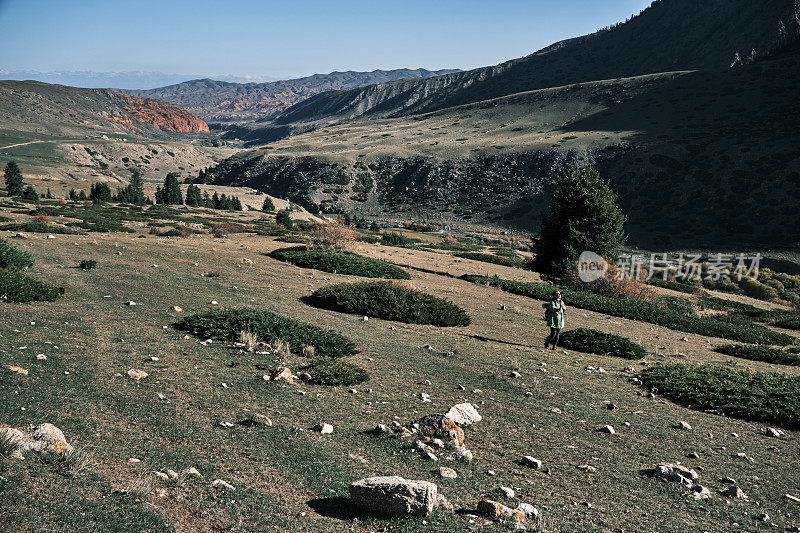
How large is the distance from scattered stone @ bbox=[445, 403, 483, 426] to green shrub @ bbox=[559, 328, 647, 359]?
7696mm

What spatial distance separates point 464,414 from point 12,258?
46.5 feet

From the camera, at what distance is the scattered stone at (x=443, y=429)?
6.98m

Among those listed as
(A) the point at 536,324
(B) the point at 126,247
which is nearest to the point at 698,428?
(A) the point at 536,324

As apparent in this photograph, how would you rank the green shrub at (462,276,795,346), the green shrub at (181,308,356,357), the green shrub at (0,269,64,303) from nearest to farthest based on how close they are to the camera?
the green shrub at (181,308,356,357) < the green shrub at (0,269,64,303) < the green shrub at (462,276,795,346)

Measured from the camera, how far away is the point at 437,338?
13.9 metres

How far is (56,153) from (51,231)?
500 ft

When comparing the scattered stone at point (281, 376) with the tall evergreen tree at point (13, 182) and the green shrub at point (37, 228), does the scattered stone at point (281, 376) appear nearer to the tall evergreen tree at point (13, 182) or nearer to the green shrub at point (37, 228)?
Result: the green shrub at point (37, 228)

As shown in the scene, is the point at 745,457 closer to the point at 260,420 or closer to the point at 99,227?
the point at 260,420

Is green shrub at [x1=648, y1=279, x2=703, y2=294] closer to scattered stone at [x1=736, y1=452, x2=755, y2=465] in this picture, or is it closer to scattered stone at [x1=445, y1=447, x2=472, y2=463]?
scattered stone at [x1=736, y1=452, x2=755, y2=465]

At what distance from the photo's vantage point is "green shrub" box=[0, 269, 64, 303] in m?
11.2

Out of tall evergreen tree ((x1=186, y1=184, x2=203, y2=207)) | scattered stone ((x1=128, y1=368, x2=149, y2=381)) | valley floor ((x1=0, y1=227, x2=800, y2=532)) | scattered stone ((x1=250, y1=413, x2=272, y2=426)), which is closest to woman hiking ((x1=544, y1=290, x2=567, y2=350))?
valley floor ((x1=0, y1=227, x2=800, y2=532))

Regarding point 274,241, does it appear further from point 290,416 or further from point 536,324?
point 290,416

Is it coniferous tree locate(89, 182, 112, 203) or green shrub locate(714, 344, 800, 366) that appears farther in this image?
coniferous tree locate(89, 182, 112, 203)

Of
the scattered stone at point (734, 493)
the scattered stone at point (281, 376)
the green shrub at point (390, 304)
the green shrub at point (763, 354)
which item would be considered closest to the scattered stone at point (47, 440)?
the scattered stone at point (281, 376)
